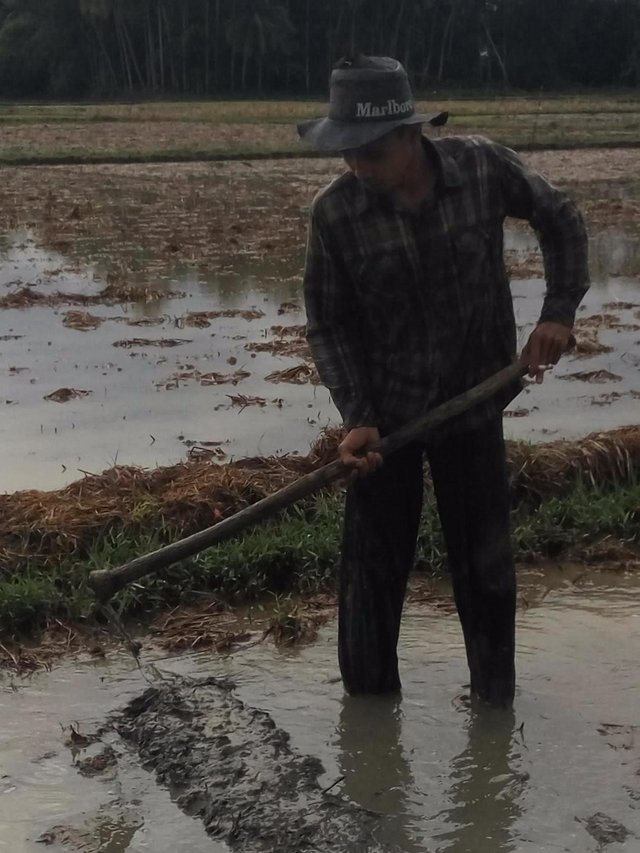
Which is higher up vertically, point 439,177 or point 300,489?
point 439,177

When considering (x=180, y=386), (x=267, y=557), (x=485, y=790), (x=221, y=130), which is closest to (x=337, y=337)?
(x=485, y=790)

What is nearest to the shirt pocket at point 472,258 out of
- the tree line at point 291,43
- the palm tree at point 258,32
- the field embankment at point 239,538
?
the field embankment at point 239,538

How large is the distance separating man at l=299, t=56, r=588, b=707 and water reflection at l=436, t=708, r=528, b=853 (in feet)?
0.34

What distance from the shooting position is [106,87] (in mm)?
53750

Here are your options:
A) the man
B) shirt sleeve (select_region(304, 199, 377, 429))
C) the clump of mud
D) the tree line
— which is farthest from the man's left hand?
the tree line

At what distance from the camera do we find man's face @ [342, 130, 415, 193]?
9.15 feet

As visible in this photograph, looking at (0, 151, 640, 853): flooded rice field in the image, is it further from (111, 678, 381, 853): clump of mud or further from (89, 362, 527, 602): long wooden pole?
(89, 362, 527, 602): long wooden pole

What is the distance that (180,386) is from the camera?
21.7ft

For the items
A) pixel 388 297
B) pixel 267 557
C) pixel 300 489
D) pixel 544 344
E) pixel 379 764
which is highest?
pixel 388 297

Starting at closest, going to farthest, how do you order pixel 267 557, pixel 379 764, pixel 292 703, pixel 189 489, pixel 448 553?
pixel 379 764
pixel 448 553
pixel 292 703
pixel 267 557
pixel 189 489

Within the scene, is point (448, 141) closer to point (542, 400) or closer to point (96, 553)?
point (96, 553)

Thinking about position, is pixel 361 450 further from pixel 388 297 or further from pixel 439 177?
pixel 439 177

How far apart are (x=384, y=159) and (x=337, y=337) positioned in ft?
1.59

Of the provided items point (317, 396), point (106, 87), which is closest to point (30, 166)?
point (317, 396)
